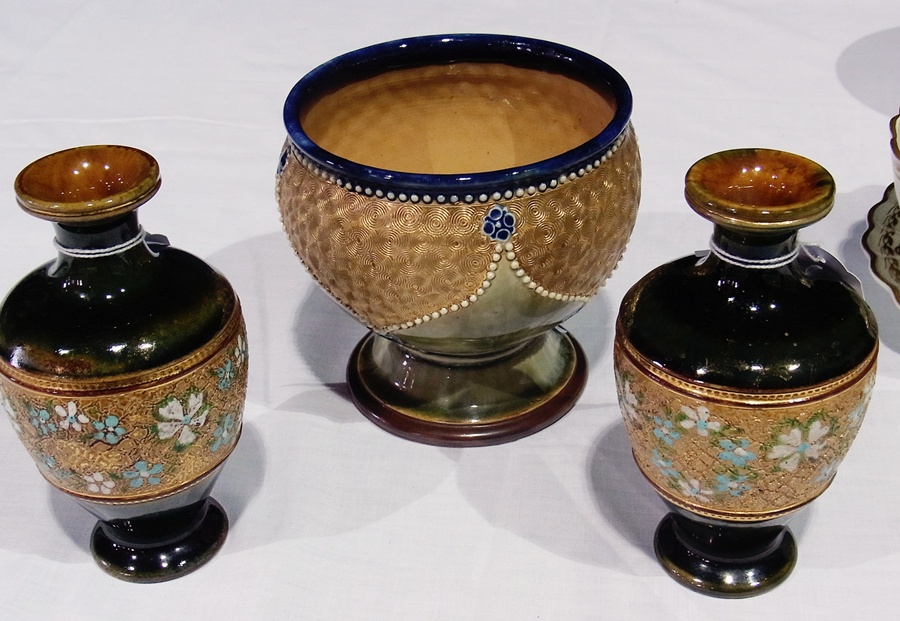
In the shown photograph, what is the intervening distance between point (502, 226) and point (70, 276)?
1.37 feet

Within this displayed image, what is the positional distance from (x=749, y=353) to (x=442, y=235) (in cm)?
33

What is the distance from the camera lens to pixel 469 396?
1418mm

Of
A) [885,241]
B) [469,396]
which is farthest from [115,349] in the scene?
[885,241]

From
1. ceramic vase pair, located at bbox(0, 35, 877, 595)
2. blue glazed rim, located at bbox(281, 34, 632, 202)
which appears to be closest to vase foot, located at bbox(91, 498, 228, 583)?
ceramic vase pair, located at bbox(0, 35, 877, 595)

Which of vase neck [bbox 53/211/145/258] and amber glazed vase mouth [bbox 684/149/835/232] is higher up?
amber glazed vase mouth [bbox 684/149/835/232]

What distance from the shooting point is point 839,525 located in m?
1.27

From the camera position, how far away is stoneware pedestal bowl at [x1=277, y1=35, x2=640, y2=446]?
1177 millimetres

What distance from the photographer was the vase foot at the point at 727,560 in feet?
3.83

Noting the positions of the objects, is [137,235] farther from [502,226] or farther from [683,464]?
[683,464]

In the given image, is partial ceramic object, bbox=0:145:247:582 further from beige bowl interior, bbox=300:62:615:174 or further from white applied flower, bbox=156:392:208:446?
beige bowl interior, bbox=300:62:615:174

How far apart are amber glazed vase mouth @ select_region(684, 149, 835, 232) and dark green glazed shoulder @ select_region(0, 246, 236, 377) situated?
1.55 feet

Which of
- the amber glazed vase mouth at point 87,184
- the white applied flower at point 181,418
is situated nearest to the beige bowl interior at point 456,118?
the amber glazed vase mouth at point 87,184

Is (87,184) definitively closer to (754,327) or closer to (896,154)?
(754,327)

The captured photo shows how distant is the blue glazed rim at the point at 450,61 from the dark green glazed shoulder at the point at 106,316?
19 centimetres
